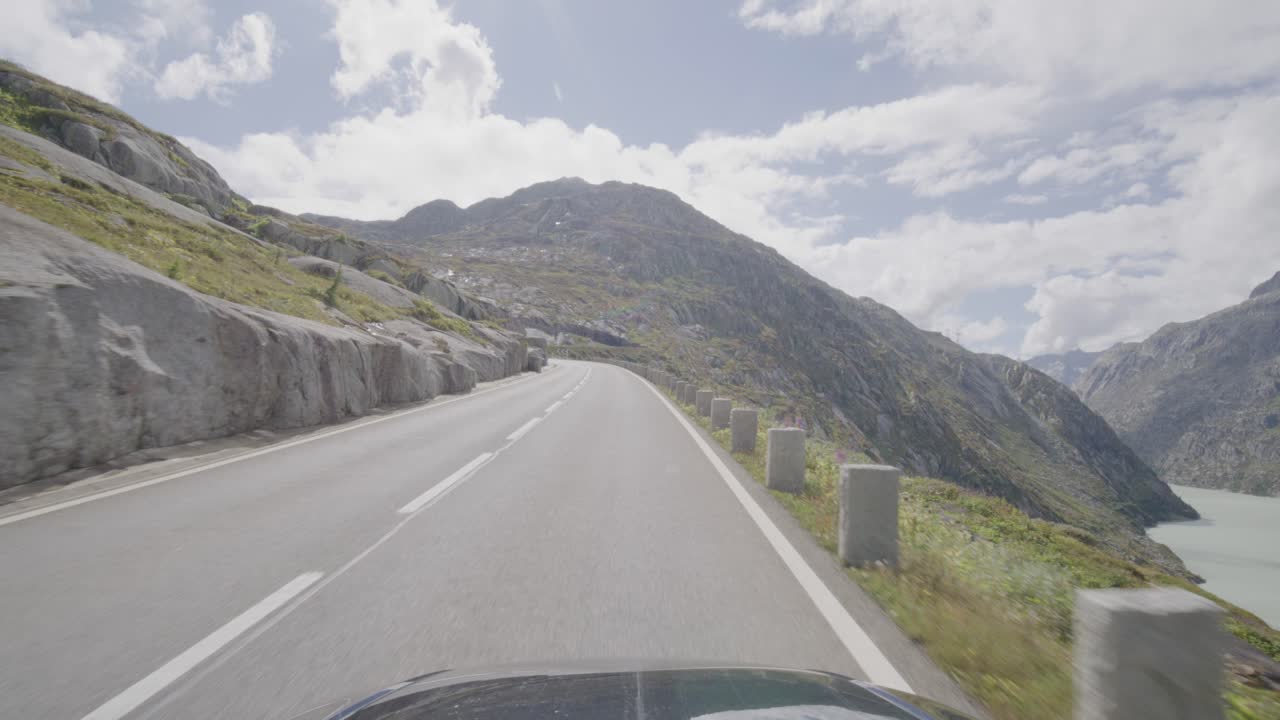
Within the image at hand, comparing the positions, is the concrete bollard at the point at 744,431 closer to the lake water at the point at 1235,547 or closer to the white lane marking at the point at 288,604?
the white lane marking at the point at 288,604

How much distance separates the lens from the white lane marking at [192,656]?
267 centimetres

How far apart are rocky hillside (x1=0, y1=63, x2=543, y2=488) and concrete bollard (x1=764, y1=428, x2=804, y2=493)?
8.49m

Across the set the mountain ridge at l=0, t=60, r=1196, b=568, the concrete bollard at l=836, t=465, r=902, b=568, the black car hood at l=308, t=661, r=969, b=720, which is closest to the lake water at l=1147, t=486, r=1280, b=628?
the mountain ridge at l=0, t=60, r=1196, b=568

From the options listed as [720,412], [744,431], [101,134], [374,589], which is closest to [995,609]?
[374,589]

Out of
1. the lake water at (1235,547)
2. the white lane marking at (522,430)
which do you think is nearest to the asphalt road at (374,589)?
the white lane marking at (522,430)

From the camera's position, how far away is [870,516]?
507cm

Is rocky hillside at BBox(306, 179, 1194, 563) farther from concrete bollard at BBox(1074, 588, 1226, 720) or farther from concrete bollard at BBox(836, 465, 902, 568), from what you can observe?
concrete bollard at BBox(1074, 588, 1226, 720)

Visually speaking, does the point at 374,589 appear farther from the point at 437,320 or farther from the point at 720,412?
the point at 437,320


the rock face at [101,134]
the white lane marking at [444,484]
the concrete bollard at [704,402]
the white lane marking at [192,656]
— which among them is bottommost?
the white lane marking at [192,656]

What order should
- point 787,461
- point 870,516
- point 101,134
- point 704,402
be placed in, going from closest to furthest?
point 870,516, point 787,461, point 704,402, point 101,134

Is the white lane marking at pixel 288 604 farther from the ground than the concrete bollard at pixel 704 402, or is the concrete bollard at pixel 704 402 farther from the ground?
the concrete bollard at pixel 704 402

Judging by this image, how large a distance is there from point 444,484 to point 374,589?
3635 mm

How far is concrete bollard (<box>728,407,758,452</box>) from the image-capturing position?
1150 centimetres

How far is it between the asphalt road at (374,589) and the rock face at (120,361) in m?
A: 1.21
